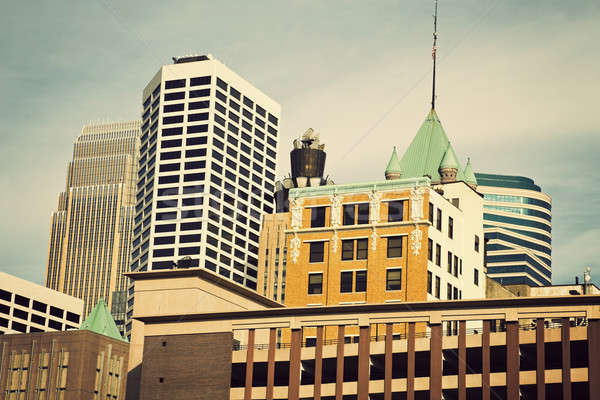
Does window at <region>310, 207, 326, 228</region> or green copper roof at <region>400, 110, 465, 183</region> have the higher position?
green copper roof at <region>400, 110, 465, 183</region>

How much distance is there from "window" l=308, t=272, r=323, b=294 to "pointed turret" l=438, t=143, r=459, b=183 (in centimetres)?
2416

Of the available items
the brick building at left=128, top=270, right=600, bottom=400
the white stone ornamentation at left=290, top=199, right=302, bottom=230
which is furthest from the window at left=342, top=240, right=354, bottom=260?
the brick building at left=128, top=270, right=600, bottom=400

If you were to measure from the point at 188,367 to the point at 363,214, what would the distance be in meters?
31.2

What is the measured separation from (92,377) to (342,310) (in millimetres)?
60266

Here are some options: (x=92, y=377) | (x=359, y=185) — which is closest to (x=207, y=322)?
(x=359, y=185)

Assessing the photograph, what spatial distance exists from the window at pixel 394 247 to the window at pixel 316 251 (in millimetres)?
7924

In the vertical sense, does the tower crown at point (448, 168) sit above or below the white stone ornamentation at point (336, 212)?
above

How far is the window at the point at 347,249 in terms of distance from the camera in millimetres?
121812

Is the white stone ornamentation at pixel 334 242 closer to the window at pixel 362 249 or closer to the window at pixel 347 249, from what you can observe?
the window at pixel 347 249

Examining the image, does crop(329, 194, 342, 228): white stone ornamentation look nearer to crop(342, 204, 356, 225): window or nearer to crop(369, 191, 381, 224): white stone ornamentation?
crop(342, 204, 356, 225): window

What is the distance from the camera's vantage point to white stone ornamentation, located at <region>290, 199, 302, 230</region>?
414ft

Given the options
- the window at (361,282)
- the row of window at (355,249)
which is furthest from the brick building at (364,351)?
the row of window at (355,249)

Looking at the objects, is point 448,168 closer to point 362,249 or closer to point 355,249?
point 362,249

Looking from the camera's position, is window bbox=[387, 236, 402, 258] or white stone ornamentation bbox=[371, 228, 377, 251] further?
white stone ornamentation bbox=[371, 228, 377, 251]
